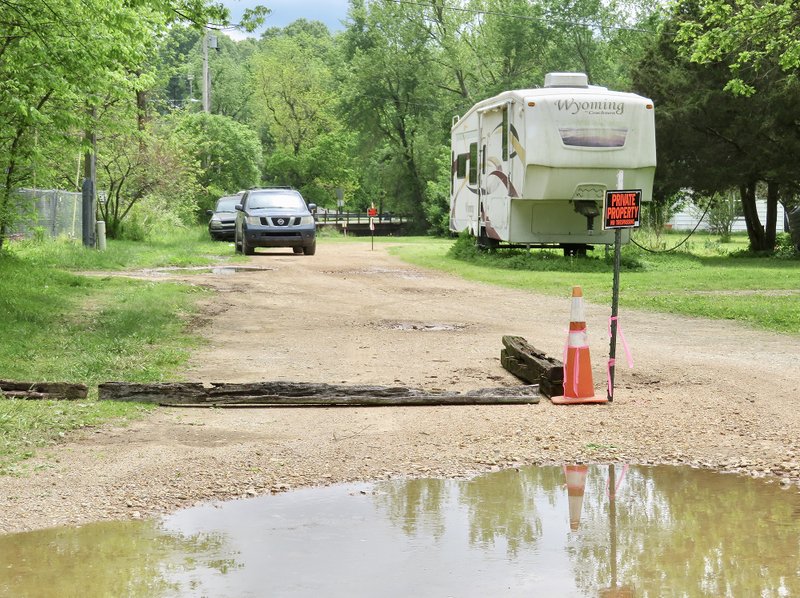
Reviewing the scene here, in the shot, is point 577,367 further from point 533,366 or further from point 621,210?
point 621,210

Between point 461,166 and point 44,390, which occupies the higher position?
point 461,166

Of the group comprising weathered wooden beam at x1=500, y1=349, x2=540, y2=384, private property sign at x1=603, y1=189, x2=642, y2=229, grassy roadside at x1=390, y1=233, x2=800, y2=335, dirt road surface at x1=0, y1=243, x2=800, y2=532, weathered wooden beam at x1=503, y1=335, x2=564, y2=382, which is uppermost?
private property sign at x1=603, y1=189, x2=642, y2=229

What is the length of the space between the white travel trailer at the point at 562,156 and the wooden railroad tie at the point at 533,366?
1205 centimetres

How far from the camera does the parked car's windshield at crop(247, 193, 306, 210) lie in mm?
28844

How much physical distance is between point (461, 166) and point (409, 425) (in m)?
20.7

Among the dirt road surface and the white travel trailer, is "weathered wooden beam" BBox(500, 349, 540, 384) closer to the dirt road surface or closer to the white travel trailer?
the dirt road surface

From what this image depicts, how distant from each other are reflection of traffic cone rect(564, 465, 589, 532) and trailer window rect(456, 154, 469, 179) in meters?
21.2

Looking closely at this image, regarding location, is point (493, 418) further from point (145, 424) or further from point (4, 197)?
point (4, 197)

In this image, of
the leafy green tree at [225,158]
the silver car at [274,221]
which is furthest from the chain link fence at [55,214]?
the leafy green tree at [225,158]

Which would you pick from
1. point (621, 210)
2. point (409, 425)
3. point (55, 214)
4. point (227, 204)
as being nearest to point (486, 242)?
point (55, 214)

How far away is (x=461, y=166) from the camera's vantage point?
27922 mm

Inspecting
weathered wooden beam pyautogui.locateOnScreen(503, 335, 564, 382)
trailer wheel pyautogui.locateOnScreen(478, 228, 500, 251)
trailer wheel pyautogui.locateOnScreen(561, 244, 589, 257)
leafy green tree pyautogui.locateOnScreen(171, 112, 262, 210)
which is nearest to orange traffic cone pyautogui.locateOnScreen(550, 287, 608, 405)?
weathered wooden beam pyautogui.locateOnScreen(503, 335, 564, 382)

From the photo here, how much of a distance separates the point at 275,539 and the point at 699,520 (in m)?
2.14

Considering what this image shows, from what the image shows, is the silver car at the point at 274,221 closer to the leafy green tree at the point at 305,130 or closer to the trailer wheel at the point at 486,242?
the trailer wheel at the point at 486,242
